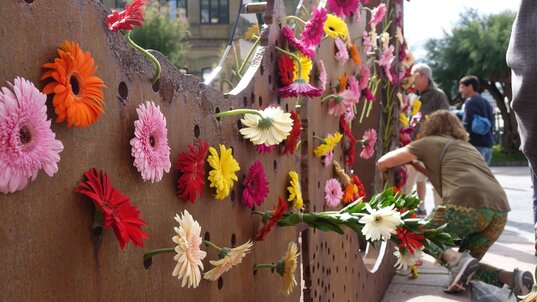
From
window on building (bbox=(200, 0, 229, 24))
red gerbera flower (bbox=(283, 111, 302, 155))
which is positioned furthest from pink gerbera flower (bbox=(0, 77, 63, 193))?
window on building (bbox=(200, 0, 229, 24))

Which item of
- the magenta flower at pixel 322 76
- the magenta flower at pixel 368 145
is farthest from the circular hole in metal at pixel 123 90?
the magenta flower at pixel 368 145

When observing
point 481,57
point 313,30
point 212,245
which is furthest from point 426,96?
point 481,57

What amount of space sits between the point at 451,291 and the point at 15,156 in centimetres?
362

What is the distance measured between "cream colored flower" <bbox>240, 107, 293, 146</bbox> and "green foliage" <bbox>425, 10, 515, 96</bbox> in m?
25.0

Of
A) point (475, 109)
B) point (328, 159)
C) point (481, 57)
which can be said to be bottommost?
point (481, 57)

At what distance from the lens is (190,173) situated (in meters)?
1.39

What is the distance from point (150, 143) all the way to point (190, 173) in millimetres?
192

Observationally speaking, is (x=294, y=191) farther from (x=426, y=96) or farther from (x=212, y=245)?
(x=426, y=96)

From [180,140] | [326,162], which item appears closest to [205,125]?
A: [180,140]

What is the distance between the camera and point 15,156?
0.86m

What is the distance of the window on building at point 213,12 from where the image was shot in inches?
1157

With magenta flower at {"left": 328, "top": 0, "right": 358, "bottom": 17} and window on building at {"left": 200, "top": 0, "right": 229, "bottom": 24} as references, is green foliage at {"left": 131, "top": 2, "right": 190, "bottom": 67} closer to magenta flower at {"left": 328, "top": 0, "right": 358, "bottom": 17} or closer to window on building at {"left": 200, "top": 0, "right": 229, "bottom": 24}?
window on building at {"left": 200, "top": 0, "right": 229, "bottom": 24}

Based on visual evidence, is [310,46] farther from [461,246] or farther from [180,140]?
[461,246]

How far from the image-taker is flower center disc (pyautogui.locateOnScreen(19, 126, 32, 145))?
872 mm
